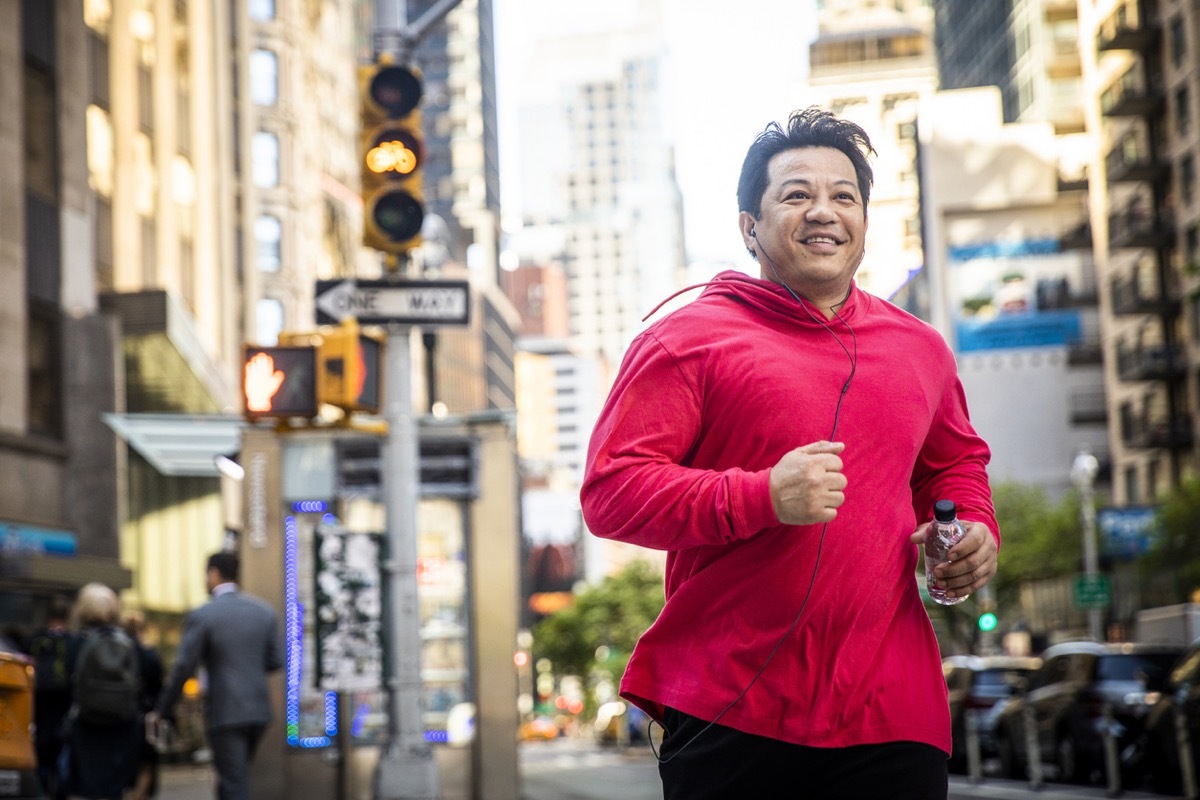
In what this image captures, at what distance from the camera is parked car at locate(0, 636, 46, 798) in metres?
8.75

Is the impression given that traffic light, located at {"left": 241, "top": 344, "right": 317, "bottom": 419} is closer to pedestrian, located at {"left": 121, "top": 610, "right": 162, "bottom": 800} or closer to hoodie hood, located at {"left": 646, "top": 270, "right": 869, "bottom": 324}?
pedestrian, located at {"left": 121, "top": 610, "right": 162, "bottom": 800}

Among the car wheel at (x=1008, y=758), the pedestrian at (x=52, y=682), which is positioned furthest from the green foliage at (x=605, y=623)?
the pedestrian at (x=52, y=682)

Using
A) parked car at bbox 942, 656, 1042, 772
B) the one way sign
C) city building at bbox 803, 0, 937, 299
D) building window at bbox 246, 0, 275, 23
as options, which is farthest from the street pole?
city building at bbox 803, 0, 937, 299

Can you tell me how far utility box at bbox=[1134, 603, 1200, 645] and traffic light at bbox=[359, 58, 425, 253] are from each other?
17.0 m

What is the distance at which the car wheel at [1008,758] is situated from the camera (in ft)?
75.2

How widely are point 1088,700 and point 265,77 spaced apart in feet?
171

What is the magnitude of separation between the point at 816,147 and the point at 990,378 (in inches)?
3433

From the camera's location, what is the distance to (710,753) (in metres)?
3.27

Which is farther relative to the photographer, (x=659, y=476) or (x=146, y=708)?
(x=146, y=708)

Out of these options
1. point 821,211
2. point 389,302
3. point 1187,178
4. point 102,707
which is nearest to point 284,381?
point 389,302

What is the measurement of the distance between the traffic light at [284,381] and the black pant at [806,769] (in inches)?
311

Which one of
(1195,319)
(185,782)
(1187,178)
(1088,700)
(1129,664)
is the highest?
(1187,178)

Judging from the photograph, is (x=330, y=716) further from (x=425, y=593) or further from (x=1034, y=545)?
(x=1034, y=545)

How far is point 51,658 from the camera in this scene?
13.3 meters
